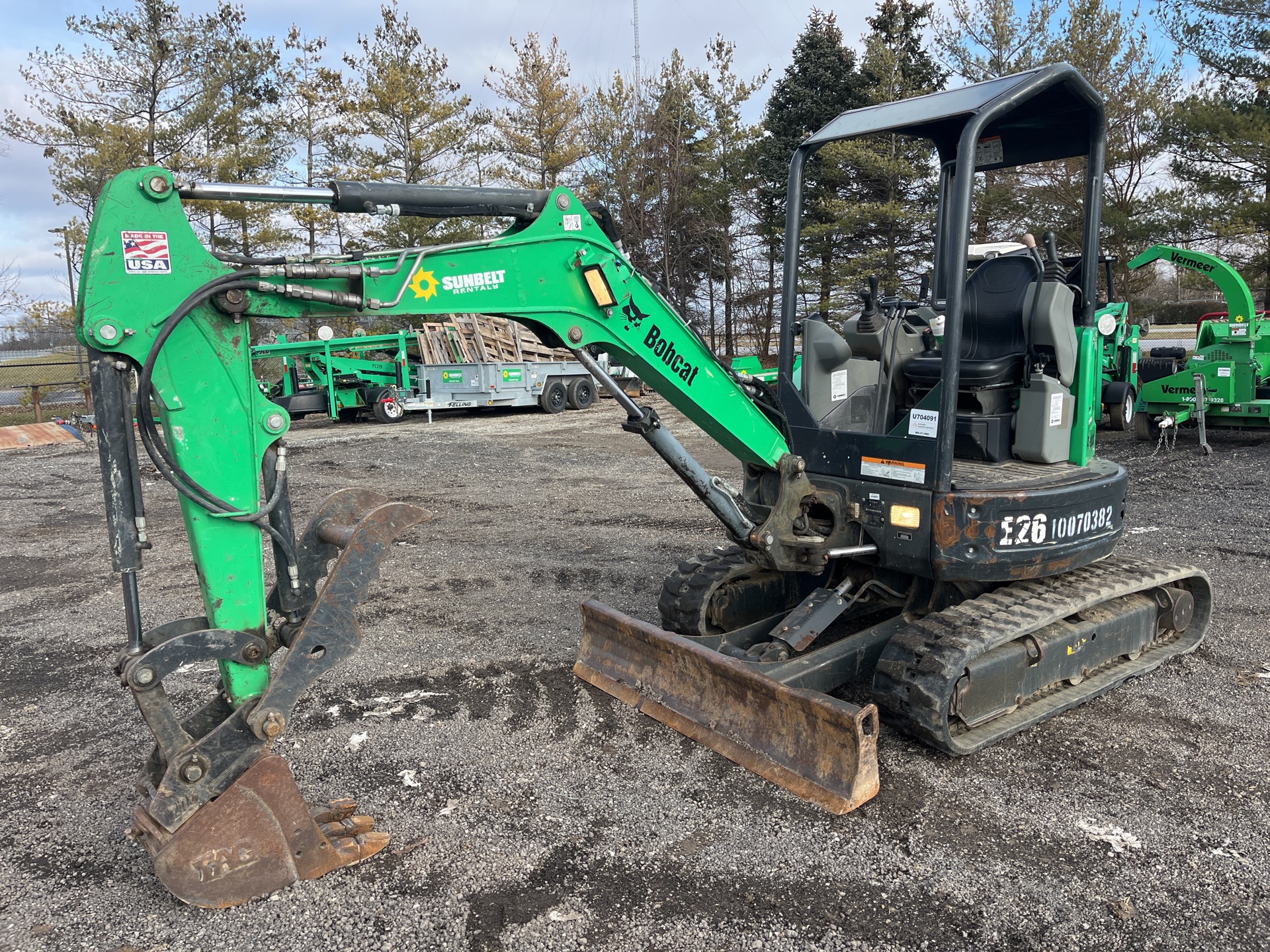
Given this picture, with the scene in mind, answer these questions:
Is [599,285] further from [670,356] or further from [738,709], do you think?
[738,709]

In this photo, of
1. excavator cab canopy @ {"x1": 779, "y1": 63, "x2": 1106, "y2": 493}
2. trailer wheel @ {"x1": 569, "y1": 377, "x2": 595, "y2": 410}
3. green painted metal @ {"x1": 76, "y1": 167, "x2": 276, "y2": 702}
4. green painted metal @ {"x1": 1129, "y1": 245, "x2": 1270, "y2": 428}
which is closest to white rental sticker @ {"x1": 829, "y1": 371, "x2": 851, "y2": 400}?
excavator cab canopy @ {"x1": 779, "y1": 63, "x2": 1106, "y2": 493}

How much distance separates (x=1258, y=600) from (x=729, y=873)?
4907 mm

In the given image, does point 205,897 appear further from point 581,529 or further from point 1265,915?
point 581,529

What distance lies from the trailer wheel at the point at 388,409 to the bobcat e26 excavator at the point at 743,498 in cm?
1432

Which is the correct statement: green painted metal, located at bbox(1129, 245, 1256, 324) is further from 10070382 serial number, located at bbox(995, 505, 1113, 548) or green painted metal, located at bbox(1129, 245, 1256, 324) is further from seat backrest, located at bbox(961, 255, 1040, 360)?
10070382 serial number, located at bbox(995, 505, 1113, 548)

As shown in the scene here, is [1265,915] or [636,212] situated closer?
[1265,915]

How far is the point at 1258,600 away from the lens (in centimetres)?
617

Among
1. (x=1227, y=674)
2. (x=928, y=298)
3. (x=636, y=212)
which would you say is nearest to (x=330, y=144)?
(x=636, y=212)

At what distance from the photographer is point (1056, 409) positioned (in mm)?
4391

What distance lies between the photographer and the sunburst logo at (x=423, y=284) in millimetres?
3318

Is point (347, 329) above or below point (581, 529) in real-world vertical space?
above

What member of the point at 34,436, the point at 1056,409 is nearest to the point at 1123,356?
Result: the point at 1056,409

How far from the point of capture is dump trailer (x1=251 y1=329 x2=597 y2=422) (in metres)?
18.2

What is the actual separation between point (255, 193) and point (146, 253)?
1.30 feet
